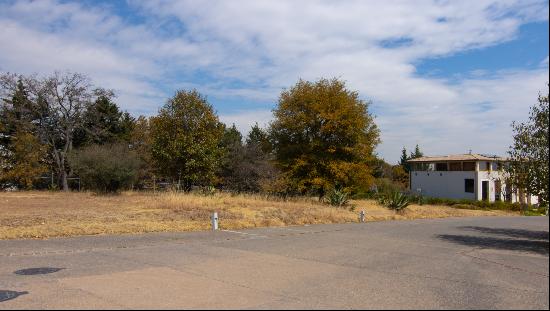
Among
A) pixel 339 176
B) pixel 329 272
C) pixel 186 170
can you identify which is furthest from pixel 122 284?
pixel 339 176

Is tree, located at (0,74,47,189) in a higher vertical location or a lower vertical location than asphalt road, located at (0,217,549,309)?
higher

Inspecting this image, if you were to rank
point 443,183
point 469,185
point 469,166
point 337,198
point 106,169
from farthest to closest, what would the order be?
point 443,183
point 469,166
point 469,185
point 106,169
point 337,198

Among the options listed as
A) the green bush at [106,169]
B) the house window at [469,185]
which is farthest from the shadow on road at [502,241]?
the house window at [469,185]

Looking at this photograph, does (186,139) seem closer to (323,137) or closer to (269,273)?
(323,137)

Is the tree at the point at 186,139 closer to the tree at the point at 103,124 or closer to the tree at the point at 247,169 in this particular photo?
the tree at the point at 247,169

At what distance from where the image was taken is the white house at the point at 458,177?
204 ft

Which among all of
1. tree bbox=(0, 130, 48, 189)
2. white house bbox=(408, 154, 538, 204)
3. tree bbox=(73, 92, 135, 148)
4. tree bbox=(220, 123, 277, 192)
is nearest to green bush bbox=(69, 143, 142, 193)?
tree bbox=(220, 123, 277, 192)

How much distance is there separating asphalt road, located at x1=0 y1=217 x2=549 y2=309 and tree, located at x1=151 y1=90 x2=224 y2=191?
15771 mm

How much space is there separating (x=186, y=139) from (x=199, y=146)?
895 mm

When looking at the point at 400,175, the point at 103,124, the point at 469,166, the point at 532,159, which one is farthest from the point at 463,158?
the point at 532,159

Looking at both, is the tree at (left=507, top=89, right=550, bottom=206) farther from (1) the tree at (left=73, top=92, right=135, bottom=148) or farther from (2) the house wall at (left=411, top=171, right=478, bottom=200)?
(2) the house wall at (left=411, top=171, right=478, bottom=200)

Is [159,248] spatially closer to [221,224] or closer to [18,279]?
[18,279]

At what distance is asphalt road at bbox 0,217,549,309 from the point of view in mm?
7148

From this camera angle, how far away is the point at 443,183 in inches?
2640
